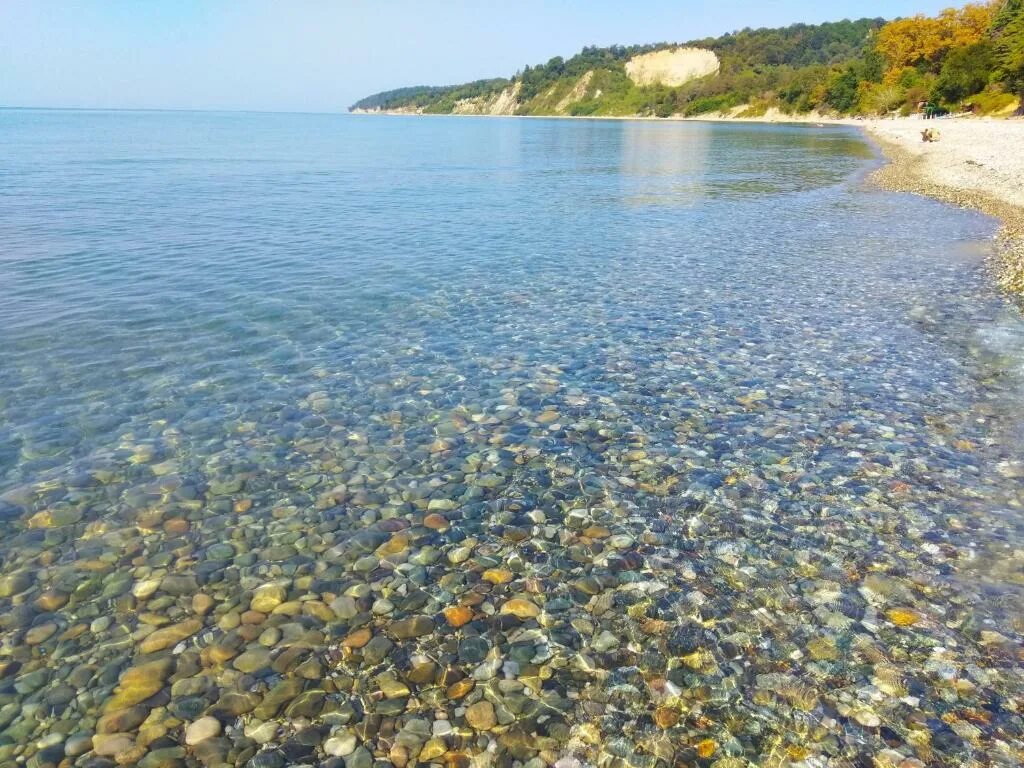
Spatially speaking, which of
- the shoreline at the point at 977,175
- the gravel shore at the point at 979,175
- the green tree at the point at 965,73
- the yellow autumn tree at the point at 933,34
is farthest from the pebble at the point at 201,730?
the yellow autumn tree at the point at 933,34

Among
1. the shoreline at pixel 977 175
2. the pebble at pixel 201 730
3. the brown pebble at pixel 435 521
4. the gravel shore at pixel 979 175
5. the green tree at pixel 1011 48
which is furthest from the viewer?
the green tree at pixel 1011 48

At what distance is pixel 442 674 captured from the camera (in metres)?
6.10

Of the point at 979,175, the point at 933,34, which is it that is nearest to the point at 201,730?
the point at 979,175

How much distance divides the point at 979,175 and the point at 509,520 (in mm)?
47429

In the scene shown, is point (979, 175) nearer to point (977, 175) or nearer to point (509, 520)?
point (977, 175)

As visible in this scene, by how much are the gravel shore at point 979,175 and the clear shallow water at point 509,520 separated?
508cm

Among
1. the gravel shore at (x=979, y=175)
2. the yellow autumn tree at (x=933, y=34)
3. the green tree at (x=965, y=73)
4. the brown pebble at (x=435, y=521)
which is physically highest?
the yellow autumn tree at (x=933, y=34)

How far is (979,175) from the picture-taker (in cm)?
4169

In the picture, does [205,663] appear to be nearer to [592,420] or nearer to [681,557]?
[681,557]

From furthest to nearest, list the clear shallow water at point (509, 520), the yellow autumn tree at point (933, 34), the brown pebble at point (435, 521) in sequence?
1. the yellow autumn tree at point (933, 34)
2. the brown pebble at point (435, 521)
3. the clear shallow water at point (509, 520)

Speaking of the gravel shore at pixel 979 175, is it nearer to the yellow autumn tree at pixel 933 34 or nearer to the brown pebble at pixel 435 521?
the brown pebble at pixel 435 521

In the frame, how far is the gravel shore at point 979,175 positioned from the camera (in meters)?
23.5

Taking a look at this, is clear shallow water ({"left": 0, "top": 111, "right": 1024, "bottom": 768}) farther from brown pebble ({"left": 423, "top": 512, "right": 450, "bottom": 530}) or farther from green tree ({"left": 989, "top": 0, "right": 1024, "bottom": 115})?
green tree ({"left": 989, "top": 0, "right": 1024, "bottom": 115})

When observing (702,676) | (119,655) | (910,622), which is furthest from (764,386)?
(119,655)
